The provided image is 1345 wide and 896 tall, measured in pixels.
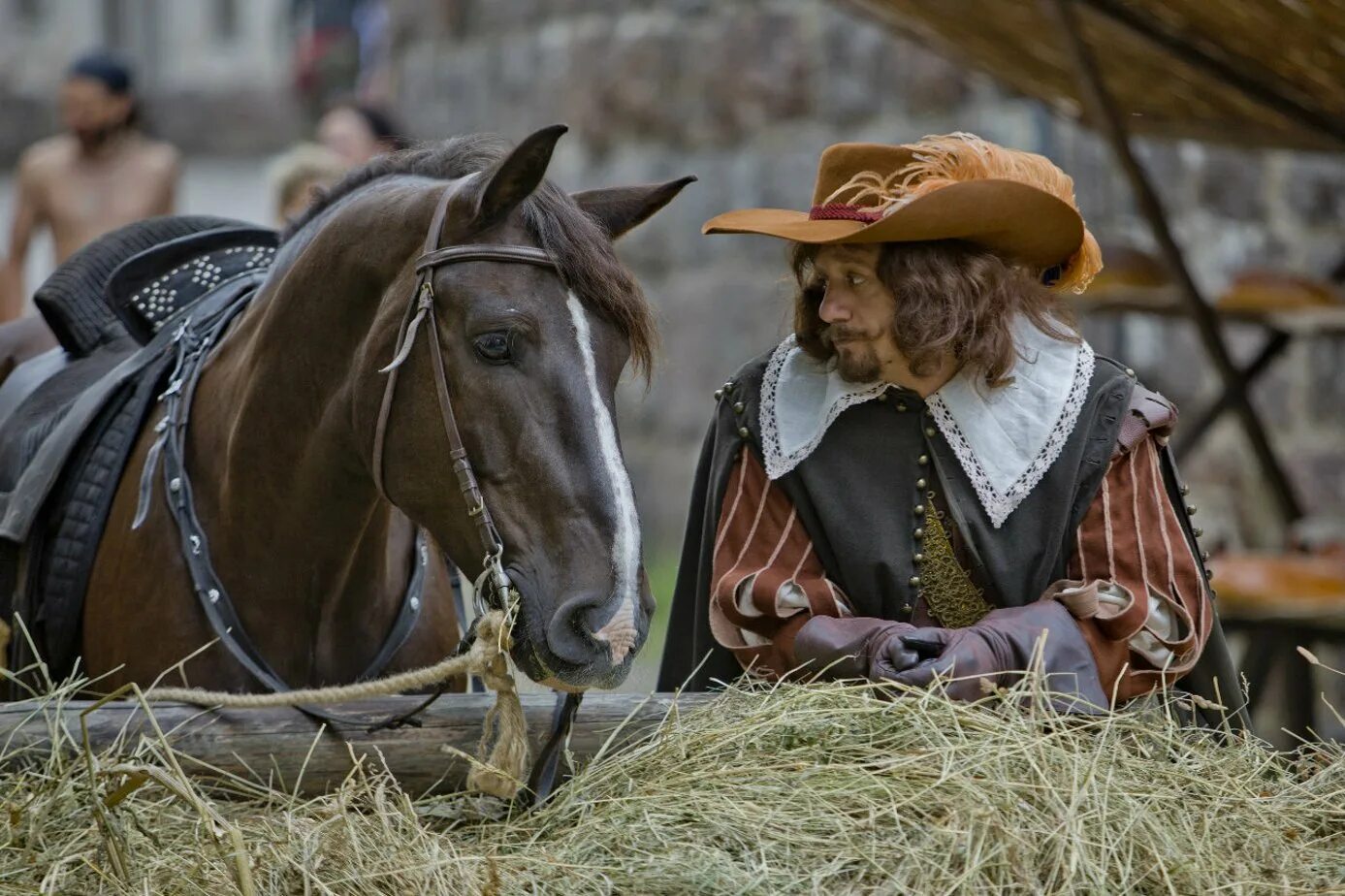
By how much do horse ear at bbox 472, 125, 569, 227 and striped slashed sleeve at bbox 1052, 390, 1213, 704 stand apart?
3.70ft

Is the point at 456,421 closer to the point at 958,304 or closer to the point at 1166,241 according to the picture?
the point at 958,304

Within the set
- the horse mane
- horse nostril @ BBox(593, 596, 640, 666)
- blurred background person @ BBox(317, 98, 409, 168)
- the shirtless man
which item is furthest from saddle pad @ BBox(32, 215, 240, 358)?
the shirtless man

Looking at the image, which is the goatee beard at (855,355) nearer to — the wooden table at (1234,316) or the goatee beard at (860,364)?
the goatee beard at (860,364)

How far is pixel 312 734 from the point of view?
9.79 feet

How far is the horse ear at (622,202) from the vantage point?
320 cm

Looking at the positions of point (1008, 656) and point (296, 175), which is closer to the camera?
point (1008, 656)

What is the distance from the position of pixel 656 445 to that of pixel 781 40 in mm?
2069

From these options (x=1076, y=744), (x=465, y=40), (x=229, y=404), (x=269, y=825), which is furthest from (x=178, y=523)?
(x=465, y=40)

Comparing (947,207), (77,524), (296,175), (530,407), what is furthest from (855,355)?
(296,175)

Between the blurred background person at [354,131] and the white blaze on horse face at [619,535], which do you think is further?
the blurred background person at [354,131]

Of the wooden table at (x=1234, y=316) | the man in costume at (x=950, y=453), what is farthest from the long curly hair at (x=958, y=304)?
the wooden table at (x=1234, y=316)

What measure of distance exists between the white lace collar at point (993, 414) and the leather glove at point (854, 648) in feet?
1.06

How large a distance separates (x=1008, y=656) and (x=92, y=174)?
648cm

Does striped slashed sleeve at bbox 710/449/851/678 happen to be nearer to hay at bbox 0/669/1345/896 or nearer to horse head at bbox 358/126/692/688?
hay at bbox 0/669/1345/896
